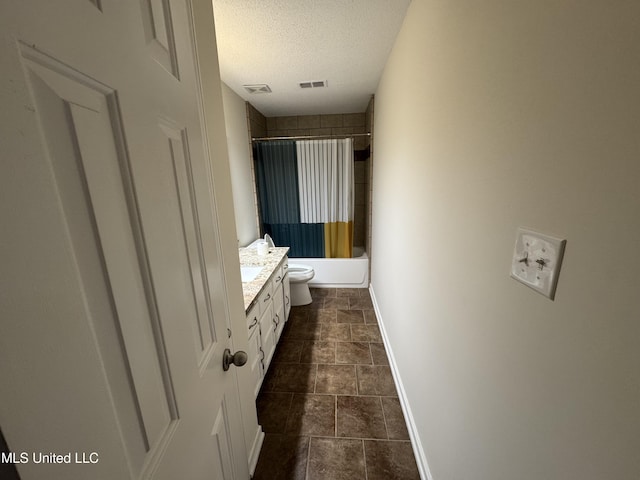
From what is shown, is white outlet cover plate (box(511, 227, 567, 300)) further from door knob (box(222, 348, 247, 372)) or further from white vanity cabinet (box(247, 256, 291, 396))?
white vanity cabinet (box(247, 256, 291, 396))

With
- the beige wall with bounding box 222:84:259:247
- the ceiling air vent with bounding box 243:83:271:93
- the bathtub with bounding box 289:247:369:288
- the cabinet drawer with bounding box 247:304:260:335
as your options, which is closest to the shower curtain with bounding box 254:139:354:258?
the bathtub with bounding box 289:247:369:288

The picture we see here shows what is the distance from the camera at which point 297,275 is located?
3010 millimetres

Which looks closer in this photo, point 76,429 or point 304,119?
point 76,429

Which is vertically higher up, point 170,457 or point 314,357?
point 170,457

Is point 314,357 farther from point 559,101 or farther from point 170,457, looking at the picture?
point 559,101

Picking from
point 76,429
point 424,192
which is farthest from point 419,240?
point 76,429

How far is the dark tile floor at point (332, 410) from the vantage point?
1363mm

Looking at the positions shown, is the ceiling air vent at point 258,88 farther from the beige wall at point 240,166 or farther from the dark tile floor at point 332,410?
the dark tile floor at point 332,410

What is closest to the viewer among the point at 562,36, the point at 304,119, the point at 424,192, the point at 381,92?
the point at 562,36

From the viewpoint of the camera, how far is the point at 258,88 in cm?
255

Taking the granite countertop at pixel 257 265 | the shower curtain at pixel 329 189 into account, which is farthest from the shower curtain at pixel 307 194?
the granite countertop at pixel 257 265

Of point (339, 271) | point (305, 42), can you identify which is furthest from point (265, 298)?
point (305, 42)

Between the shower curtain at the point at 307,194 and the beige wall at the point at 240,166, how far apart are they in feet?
0.81

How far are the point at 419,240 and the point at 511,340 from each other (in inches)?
29.7
